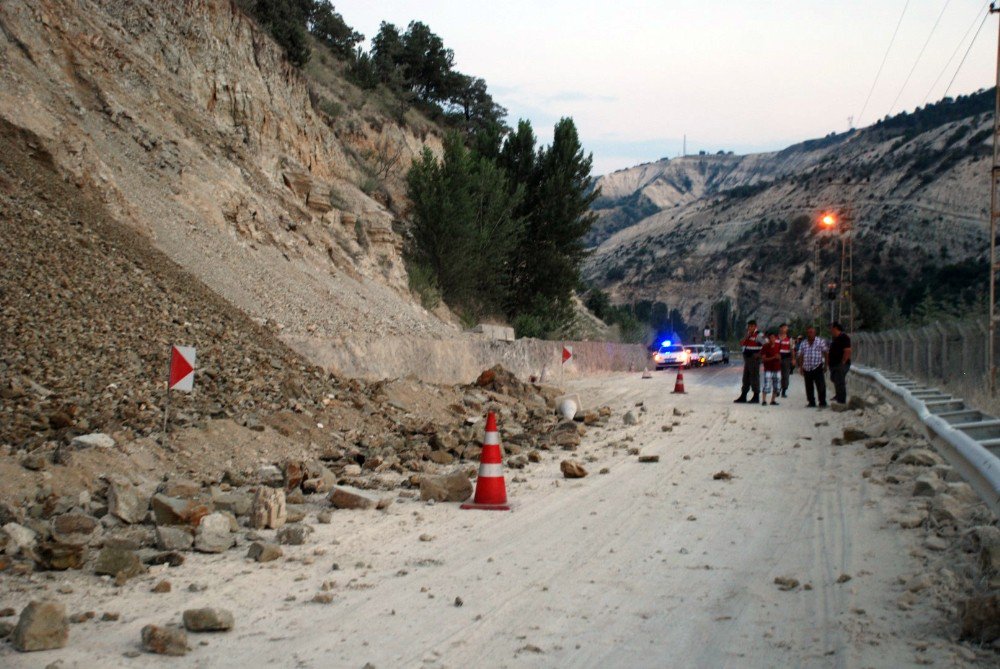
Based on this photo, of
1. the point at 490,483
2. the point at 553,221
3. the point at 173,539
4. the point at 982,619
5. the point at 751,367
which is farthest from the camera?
the point at 553,221

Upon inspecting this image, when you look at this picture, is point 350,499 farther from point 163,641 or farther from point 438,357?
point 438,357

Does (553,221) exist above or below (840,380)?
above

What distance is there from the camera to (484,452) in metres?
8.81

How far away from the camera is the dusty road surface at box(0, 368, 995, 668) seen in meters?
4.57

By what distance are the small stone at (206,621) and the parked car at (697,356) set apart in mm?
46478

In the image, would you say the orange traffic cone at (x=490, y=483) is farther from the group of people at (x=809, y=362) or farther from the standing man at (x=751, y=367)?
the standing man at (x=751, y=367)

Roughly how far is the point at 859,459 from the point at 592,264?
489 ft

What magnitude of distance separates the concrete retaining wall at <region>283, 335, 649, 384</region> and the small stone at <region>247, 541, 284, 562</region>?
10.5 meters

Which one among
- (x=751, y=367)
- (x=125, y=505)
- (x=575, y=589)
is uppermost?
(x=751, y=367)

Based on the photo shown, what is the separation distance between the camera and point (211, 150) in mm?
24016

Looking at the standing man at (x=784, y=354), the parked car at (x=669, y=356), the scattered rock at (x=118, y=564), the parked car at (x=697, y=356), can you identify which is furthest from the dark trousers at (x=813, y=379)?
the parked car at (x=697, y=356)

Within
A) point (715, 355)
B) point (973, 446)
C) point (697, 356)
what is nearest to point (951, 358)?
point (973, 446)

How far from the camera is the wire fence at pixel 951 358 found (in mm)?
17197

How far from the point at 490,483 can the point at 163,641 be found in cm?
441
